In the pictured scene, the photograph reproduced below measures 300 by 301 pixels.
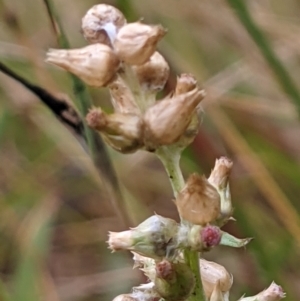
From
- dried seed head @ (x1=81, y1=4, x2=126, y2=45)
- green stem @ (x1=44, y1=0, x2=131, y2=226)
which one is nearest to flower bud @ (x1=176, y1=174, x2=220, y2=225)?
dried seed head @ (x1=81, y1=4, x2=126, y2=45)

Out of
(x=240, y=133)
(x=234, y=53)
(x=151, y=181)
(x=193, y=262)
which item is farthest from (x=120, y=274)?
(x=193, y=262)

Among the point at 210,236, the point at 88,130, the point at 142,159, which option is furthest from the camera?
the point at 142,159

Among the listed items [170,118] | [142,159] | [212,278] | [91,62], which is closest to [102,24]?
[91,62]

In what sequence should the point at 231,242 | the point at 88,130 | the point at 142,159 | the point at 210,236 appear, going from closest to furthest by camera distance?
the point at 210,236 → the point at 231,242 → the point at 88,130 → the point at 142,159

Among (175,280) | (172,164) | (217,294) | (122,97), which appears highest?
(122,97)

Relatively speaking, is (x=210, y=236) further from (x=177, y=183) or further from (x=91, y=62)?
(x=91, y=62)

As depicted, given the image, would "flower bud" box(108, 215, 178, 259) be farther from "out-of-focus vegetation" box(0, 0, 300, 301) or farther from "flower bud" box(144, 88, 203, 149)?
"out-of-focus vegetation" box(0, 0, 300, 301)

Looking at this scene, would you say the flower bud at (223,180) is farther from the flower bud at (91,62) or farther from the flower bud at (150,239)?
the flower bud at (91,62)

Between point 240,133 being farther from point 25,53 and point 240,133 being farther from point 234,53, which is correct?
point 25,53
